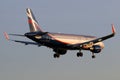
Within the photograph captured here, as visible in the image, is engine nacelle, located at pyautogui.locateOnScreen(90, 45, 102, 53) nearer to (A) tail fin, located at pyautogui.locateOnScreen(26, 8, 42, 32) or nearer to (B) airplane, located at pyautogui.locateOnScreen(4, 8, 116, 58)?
(B) airplane, located at pyautogui.locateOnScreen(4, 8, 116, 58)

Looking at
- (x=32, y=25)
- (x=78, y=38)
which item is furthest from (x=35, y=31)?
(x=78, y=38)

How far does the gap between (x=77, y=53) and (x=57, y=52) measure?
5.46 m

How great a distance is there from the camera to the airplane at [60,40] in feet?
487

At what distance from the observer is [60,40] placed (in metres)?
154

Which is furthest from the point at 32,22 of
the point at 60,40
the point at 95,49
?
the point at 95,49

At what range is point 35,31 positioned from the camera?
5960 inches

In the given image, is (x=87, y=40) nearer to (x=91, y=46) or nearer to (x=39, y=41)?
(x=91, y=46)

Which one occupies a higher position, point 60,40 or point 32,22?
point 32,22

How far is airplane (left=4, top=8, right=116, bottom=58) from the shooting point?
148 metres

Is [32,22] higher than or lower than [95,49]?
higher

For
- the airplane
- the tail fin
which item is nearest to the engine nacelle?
the airplane

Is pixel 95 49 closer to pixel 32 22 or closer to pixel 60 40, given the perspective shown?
pixel 60 40

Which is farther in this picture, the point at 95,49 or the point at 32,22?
the point at 95,49

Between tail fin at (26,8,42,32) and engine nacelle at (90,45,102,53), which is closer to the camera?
tail fin at (26,8,42,32)
